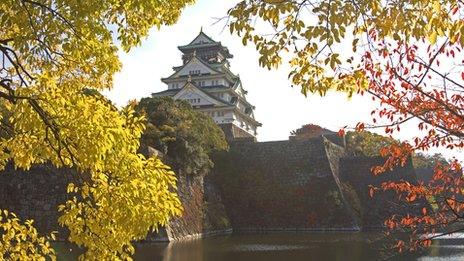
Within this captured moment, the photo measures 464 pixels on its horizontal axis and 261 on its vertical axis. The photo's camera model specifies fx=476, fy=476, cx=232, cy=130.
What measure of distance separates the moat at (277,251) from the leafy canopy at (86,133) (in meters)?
8.68

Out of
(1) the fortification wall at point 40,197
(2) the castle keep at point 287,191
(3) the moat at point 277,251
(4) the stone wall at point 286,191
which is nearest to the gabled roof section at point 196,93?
(2) the castle keep at point 287,191

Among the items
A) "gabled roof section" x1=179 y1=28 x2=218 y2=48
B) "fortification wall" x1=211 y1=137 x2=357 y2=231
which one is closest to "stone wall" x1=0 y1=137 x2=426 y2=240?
"fortification wall" x1=211 y1=137 x2=357 y2=231

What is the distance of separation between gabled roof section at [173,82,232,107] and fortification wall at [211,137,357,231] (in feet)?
39.6

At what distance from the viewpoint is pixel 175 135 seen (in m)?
18.8

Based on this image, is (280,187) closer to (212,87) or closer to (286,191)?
(286,191)

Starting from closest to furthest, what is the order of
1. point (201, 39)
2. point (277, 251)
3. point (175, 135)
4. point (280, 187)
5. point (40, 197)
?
point (277, 251), point (40, 197), point (175, 135), point (280, 187), point (201, 39)

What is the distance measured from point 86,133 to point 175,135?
1592 centimetres

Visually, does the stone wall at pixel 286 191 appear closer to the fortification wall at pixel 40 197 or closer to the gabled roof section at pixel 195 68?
the fortification wall at pixel 40 197

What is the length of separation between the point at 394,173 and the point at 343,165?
2.75 meters

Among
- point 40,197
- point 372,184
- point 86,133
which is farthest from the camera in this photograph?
point 372,184

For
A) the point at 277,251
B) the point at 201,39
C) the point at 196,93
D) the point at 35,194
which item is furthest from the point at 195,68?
the point at 277,251

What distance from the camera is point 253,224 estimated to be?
2322 cm

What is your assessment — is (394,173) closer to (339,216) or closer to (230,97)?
(339,216)

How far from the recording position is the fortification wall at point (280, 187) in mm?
22719
